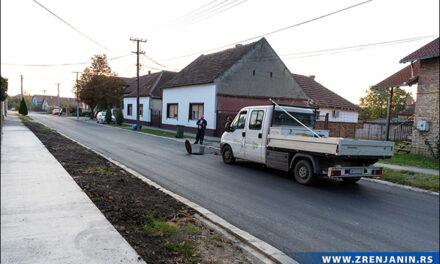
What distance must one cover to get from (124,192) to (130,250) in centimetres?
278

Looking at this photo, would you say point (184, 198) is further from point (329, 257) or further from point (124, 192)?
point (329, 257)

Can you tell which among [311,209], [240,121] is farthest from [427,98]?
[311,209]

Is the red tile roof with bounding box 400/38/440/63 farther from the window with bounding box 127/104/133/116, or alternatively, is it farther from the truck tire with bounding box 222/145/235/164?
the window with bounding box 127/104/133/116

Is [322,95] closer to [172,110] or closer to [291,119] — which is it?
[172,110]

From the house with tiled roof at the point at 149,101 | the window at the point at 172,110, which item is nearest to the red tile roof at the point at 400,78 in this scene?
the window at the point at 172,110

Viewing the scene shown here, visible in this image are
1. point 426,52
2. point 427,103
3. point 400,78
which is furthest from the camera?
point 400,78

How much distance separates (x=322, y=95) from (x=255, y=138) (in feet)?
85.9

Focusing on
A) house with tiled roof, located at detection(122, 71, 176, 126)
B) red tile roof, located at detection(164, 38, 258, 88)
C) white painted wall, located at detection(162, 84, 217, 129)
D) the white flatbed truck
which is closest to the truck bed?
the white flatbed truck

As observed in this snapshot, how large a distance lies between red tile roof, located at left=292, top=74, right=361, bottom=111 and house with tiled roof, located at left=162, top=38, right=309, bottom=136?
397 centimetres

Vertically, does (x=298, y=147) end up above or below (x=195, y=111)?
below

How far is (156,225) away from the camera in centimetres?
416

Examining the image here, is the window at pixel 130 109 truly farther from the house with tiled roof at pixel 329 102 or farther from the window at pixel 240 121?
the window at pixel 240 121

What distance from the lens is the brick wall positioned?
45.5 ft

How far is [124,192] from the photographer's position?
5.85 metres
